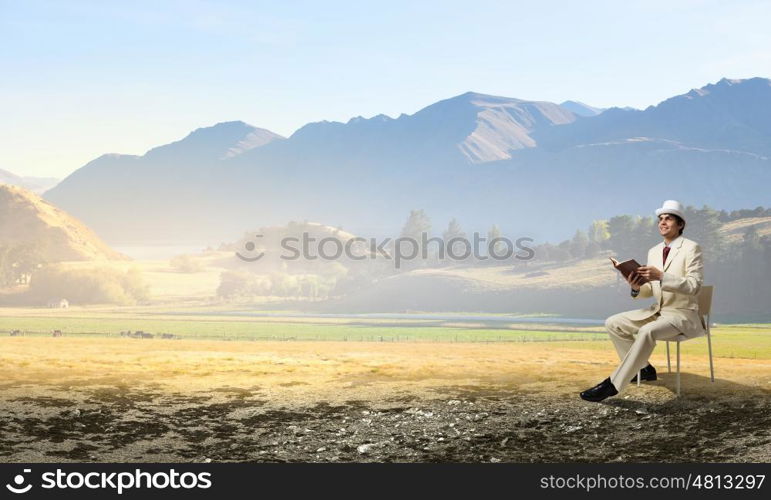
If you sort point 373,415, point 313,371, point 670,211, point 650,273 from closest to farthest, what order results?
point 650,273
point 670,211
point 373,415
point 313,371

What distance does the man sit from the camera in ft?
32.0

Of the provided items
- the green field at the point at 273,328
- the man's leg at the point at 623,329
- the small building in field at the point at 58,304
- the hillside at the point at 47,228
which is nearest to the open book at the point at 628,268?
the man's leg at the point at 623,329

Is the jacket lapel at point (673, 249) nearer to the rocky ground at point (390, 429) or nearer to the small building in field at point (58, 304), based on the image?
the rocky ground at point (390, 429)

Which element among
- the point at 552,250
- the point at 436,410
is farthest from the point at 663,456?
the point at 552,250

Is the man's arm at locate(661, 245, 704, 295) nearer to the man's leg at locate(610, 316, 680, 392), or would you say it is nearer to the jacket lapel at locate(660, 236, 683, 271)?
the jacket lapel at locate(660, 236, 683, 271)

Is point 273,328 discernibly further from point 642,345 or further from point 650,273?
point 650,273

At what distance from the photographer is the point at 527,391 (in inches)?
479

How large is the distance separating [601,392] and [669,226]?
238 centimetres

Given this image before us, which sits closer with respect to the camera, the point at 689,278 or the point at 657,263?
the point at 689,278

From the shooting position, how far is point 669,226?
1004cm

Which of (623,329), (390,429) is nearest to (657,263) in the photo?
(623,329)

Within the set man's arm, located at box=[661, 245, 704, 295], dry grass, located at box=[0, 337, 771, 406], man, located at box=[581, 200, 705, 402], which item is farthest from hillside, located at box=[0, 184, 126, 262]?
man's arm, located at box=[661, 245, 704, 295]

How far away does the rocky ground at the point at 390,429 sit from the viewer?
8.72 meters

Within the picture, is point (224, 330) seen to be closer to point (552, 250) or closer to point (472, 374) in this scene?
point (472, 374)
